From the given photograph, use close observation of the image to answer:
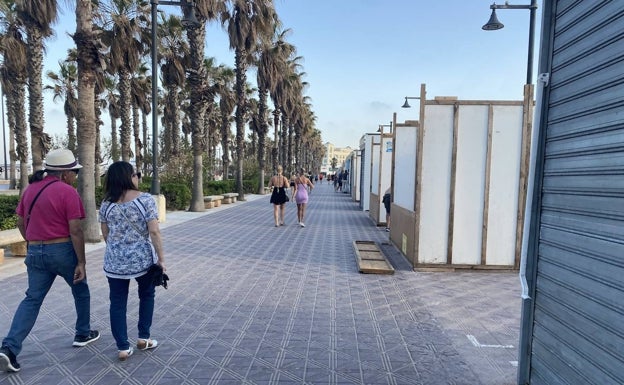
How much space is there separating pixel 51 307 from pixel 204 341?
2210mm

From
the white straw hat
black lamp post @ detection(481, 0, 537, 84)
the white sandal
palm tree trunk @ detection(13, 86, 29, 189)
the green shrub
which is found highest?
black lamp post @ detection(481, 0, 537, 84)

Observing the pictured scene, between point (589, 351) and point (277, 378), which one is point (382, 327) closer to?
point (277, 378)

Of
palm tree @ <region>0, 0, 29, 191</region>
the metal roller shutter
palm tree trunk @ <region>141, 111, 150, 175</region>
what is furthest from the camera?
palm tree trunk @ <region>141, 111, 150, 175</region>

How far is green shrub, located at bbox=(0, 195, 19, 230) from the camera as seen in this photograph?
9.55 metres

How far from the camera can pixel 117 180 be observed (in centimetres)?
348

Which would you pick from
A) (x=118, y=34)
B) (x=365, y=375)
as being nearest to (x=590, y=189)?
(x=365, y=375)

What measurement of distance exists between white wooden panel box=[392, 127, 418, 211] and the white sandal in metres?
5.66

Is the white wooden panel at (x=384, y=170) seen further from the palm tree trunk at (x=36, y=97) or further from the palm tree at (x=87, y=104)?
the palm tree trunk at (x=36, y=97)

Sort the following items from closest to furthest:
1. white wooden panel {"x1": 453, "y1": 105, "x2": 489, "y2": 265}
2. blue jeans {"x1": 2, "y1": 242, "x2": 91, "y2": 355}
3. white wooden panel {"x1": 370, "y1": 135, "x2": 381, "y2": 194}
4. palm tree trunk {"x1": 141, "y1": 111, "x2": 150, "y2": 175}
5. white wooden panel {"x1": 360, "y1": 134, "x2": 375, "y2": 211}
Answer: blue jeans {"x1": 2, "y1": 242, "x2": 91, "y2": 355} → white wooden panel {"x1": 453, "y1": 105, "x2": 489, "y2": 265} → white wooden panel {"x1": 370, "y1": 135, "x2": 381, "y2": 194} → white wooden panel {"x1": 360, "y1": 134, "x2": 375, "y2": 211} → palm tree trunk {"x1": 141, "y1": 111, "x2": 150, "y2": 175}

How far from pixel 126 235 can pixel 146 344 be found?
1098mm

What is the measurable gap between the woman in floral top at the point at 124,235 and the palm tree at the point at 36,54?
12.0m

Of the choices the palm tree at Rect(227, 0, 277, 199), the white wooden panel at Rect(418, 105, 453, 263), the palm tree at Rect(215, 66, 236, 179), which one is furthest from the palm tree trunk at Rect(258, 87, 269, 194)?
the white wooden panel at Rect(418, 105, 453, 263)

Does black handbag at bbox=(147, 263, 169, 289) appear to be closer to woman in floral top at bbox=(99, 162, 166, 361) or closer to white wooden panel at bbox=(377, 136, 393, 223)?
woman in floral top at bbox=(99, 162, 166, 361)

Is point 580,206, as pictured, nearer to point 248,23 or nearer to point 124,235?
point 124,235
